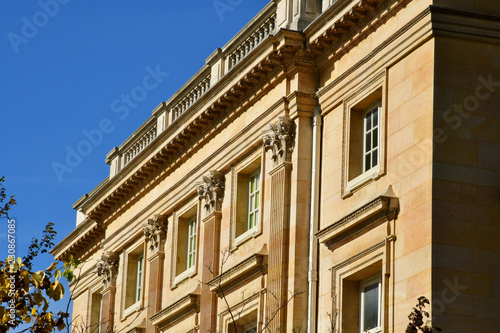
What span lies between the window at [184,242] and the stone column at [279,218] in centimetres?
682

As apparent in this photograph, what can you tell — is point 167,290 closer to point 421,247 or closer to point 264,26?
point 264,26

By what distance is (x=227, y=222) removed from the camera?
41.1 metres

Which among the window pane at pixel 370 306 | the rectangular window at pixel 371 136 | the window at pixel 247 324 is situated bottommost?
the window pane at pixel 370 306

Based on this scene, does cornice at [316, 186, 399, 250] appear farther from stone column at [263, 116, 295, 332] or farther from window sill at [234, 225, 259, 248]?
window sill at [234, 225, 259, 248]

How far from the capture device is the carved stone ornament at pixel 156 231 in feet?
151

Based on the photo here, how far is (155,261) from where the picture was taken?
46.2m

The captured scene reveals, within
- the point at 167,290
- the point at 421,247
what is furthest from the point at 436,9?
the point at 167,290

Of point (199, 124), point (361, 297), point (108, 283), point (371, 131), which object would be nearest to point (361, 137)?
point (371, 131)

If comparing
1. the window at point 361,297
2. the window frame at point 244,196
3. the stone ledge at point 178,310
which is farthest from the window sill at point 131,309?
the window at point 361,297

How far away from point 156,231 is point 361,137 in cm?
1295

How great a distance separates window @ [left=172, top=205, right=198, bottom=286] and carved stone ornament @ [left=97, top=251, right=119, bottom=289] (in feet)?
19.8

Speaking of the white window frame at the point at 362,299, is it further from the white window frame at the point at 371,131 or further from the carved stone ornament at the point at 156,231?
the carved stone ornament at the point at 156,231

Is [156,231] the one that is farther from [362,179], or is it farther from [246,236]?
[362,179]

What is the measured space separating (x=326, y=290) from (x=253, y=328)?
4.83 metres
